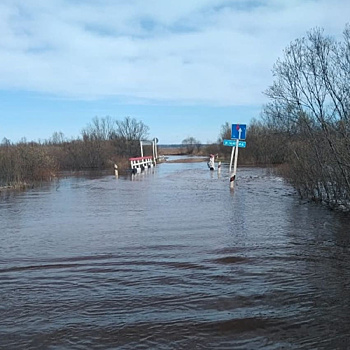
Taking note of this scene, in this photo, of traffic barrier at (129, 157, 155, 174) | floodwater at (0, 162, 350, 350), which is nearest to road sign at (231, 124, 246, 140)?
floodwater at (0, 162, 350, 350)

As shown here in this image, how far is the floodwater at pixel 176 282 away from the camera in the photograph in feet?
15.9

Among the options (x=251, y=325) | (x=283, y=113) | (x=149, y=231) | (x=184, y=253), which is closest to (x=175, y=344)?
(x=251, y=325)

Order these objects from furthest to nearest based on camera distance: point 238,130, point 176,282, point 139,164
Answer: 1. point 139,164
2. point 238,130
3. point 176,282

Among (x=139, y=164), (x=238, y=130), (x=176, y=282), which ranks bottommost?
(x=176, y=282)

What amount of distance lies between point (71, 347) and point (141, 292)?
184 centimetres

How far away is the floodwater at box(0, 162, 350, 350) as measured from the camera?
15.9 ft

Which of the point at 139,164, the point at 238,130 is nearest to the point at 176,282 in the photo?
the point at 238,130

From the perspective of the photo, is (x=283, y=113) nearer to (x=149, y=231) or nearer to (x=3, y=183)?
(x=149, y=231)

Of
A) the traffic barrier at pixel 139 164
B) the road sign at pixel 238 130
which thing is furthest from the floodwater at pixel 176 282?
the traffic barrier at pixel 139 164

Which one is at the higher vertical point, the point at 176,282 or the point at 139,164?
the point at 139,164

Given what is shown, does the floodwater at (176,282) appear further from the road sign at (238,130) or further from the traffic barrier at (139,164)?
the traffic barrier at (139,164)

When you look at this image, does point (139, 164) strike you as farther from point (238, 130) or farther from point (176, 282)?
point (176, 282)

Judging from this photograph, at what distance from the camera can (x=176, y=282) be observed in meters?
6.77

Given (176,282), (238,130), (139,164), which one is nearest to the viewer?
(176,282)
